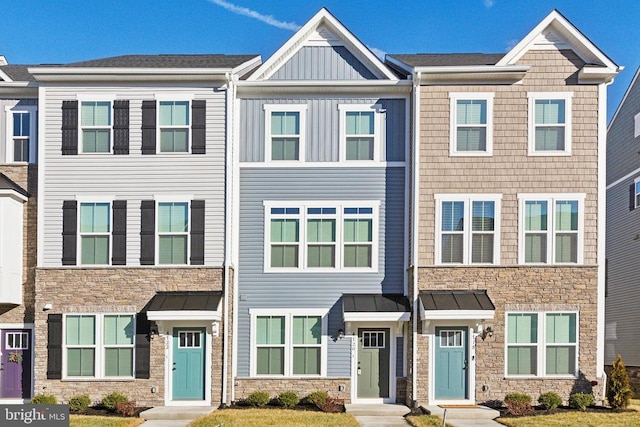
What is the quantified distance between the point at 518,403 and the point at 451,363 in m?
1.83

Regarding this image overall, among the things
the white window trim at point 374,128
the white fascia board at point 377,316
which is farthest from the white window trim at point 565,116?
the white fascia board at point 377,316

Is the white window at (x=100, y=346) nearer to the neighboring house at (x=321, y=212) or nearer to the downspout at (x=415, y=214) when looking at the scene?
the neighboring house at (x=321, y=212)

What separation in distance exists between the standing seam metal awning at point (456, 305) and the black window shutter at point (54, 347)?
899 cm

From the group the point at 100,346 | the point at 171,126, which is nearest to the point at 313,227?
the point at 171,126

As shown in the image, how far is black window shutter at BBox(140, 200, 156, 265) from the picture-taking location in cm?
1808

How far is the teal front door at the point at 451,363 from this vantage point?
1778 cm

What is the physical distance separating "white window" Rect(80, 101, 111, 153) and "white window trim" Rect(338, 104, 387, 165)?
19.5 ft

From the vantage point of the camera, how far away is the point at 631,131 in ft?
81.4

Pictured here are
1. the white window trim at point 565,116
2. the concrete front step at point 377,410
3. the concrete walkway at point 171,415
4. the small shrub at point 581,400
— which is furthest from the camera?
the white window trim at point 565,116

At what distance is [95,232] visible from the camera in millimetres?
18234

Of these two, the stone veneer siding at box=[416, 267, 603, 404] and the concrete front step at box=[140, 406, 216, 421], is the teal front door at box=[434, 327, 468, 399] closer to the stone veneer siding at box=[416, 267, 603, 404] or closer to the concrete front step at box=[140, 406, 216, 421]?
the stone veneer siding at box=[416, 267, 603, 404]

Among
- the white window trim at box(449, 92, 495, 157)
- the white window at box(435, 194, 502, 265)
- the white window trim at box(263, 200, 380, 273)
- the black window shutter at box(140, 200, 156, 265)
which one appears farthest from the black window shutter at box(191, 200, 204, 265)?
the white window trim at box(449, 92, 495, 157)

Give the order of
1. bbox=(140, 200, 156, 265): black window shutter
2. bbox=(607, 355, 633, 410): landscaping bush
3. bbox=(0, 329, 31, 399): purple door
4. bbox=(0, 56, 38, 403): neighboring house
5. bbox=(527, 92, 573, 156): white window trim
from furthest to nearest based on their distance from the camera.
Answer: bbox=(0, 329, 31, 399): purple door, bbox=(0, 56, 38, 403): neighboring house, bbox=(527, 92, 573, 156): white window trim, bbox=(140, 200, 156, 265): black window shutter, bbox=(607, 355, 633, 410): landscaping bush

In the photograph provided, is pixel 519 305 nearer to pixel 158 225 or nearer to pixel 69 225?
→ pixel 158 225
